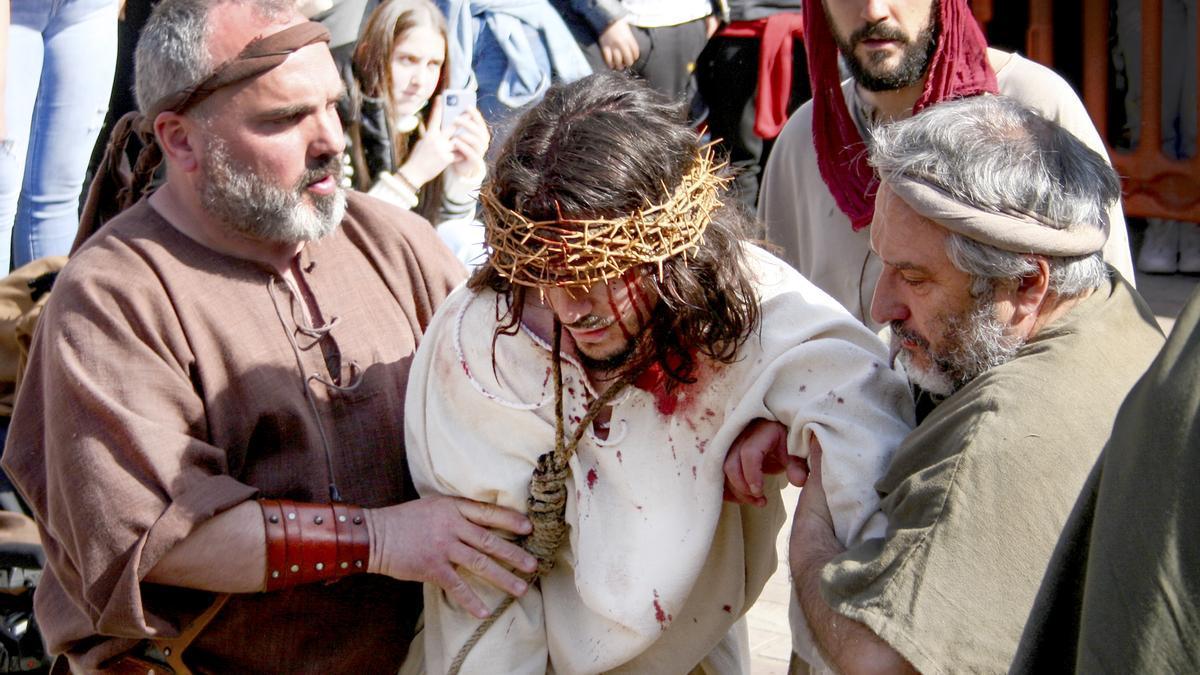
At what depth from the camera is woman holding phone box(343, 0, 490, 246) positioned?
16.8 feet

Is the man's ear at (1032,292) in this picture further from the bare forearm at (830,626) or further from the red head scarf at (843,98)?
the red head scarf at (843,98)

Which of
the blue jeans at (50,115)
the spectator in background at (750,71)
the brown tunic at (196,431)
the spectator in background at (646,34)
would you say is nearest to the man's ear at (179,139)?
the brown tunic at (196,431)

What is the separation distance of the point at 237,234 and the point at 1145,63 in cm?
608

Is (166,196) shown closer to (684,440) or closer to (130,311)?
(130,311)

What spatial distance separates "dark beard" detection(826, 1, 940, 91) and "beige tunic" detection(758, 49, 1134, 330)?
0.18 meters

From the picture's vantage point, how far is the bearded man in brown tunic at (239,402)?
2596mm

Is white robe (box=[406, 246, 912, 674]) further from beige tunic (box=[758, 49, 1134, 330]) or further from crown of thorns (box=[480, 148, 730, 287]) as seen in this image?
beige tunic (box=[758, 49, 1134, 330])

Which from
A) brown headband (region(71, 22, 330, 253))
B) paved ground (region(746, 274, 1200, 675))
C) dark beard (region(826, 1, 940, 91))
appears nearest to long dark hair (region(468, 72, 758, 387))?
brown headband (region(71, 22, 330, 253))

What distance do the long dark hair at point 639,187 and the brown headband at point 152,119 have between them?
806 millimetres

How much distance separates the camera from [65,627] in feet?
9.12

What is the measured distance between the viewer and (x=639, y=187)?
223cm

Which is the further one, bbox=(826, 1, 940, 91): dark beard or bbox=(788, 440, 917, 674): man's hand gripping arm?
bbox=(826, 1, 940, 91): dark beard

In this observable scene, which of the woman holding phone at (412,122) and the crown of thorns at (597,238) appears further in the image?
the woman holding phone at (412,122)

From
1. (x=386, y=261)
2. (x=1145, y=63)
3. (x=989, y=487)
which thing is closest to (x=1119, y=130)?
(x=1145, y=63)
